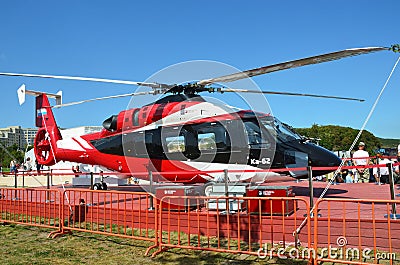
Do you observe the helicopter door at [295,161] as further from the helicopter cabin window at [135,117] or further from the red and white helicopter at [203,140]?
the helicopter cabin window at [135,117]

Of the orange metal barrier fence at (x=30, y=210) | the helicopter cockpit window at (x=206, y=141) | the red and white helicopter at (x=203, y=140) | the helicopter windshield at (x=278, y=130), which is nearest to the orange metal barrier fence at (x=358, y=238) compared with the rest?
the red and white helicopter at (x=203, y=140)

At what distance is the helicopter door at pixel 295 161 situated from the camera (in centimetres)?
909

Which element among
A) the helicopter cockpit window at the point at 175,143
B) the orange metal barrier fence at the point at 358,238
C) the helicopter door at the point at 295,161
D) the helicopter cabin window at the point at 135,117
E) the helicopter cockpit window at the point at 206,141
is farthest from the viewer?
the helicopter cabin window at the point at 135,117

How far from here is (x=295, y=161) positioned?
9.18 m

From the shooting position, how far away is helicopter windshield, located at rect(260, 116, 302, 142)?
9.51 meters

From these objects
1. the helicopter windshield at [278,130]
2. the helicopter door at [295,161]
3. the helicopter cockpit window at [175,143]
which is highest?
the helicopter windshield at [278,130]

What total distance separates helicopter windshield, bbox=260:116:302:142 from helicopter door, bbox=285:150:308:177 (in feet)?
1.35

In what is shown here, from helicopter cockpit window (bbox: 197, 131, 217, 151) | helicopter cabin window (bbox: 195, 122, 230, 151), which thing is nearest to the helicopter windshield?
helicopter cabin window (bbox: 195, 122, 230, 151)

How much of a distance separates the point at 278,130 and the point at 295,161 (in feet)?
3.09

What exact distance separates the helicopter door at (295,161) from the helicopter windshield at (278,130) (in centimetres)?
41

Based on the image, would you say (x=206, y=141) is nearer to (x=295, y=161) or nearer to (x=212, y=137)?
(x=212, y=137)

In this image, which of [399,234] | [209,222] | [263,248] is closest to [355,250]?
[399,234]

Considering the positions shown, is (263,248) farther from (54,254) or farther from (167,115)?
(167,115)

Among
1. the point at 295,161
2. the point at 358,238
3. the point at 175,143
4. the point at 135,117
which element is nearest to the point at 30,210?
the point at 135,117
